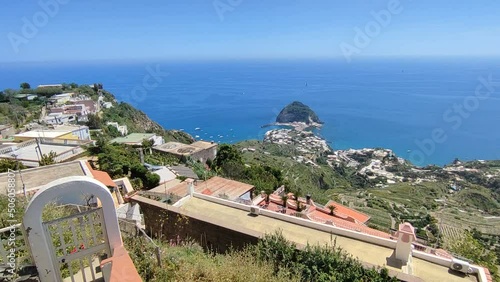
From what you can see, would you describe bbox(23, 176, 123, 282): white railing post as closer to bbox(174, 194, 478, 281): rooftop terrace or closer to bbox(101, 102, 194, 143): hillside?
bbox(174, 194, 478, 281): rooftop terrace

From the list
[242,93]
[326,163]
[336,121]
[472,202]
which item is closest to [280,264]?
[472,202]

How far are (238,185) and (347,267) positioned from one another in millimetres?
9388

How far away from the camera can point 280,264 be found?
5.12m

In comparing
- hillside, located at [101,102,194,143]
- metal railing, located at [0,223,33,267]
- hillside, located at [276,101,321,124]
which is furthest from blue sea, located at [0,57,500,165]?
metal railing, located at [0,223,33,267]

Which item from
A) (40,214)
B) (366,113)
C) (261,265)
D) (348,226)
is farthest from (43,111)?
(366,113)

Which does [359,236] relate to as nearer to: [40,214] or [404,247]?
[404,247]

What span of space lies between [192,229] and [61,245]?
3.39 meters

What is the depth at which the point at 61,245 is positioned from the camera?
3.80m

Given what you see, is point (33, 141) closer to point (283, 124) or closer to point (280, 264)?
point (280, 264)

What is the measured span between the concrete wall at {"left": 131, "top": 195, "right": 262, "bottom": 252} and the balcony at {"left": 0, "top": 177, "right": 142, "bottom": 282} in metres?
2.63

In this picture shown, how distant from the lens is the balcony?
11.4 ft

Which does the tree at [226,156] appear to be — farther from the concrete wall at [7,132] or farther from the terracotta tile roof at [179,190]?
the concrete wall at [7,132]


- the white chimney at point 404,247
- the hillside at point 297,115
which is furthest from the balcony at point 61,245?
the hillside at point 297,115

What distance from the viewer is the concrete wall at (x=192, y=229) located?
621 centimetres
